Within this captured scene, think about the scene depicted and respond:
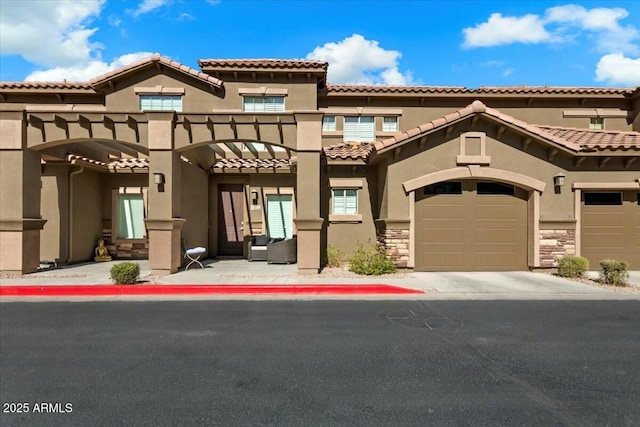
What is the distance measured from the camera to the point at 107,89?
53.2 feet

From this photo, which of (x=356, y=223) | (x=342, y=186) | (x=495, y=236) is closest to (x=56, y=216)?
(x=342, y=186)

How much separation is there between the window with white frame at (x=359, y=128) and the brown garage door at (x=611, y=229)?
8147 millimetres

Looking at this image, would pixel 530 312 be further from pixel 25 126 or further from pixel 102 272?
pixel 25 126

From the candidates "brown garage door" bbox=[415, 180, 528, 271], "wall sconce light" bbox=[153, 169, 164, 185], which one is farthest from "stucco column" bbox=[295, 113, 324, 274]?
"wall sconce light" bbox=[153, 169, 164, 185]

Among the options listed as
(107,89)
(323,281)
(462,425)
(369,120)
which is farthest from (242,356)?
(107,89)

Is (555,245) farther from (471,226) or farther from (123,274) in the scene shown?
(123,274)

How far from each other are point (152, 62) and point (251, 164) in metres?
5.62

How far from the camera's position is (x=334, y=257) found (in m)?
13.2

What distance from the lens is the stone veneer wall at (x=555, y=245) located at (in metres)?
12.1

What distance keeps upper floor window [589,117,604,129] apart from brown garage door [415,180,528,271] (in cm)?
813

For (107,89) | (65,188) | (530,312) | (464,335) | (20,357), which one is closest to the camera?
(20,357)

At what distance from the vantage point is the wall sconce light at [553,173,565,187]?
39.2 ft

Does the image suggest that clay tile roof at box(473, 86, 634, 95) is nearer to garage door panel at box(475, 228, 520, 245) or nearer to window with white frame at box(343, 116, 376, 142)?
window with white frame at box(343, 116, 376, 142)

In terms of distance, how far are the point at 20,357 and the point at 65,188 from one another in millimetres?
10320
